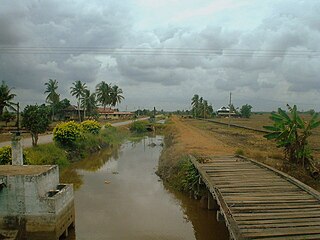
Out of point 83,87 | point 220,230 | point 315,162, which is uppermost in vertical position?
point 83,87

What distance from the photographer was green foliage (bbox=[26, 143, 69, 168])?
59.5ft

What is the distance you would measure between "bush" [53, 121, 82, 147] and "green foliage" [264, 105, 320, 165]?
14749mm

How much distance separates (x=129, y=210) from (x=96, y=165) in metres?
11.4

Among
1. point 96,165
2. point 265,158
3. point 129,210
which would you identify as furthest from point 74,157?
point 265,158

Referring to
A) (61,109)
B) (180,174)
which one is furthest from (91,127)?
(61,109)

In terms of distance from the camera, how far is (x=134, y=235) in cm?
1091

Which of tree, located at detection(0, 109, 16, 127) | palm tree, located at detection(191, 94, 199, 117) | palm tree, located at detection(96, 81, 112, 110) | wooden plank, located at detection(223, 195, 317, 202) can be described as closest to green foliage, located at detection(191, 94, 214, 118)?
palm tree, located at detection(191, 94, 199, 117)

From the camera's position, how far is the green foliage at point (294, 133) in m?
15.7

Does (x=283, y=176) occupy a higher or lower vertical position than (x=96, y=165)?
higher

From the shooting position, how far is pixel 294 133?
15969mm

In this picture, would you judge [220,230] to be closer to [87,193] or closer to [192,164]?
[192,164]

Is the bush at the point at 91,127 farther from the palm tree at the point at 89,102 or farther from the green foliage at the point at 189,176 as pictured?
the palm tree at the point at 89,102

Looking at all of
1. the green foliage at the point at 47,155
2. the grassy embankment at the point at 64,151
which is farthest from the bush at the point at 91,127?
the green foliage at the point at 47,155

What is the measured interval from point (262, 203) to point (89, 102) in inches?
2361
